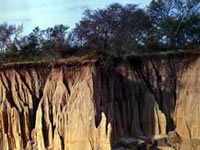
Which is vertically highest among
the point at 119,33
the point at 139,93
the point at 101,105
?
the point at 119,33

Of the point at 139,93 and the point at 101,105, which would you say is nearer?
the point at 101,105

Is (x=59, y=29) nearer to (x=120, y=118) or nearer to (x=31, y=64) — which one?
(x=31, y=64)

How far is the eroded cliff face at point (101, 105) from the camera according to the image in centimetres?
1073

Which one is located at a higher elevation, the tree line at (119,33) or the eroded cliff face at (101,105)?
the tree line at (119,33)

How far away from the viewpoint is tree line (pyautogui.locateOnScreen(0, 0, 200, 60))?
1385 centimetres

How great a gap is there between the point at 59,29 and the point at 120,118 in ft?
23.7

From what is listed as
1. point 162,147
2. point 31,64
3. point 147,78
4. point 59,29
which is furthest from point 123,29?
point 162,147

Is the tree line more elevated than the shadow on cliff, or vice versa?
the tree line

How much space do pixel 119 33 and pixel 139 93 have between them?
337 centimetres

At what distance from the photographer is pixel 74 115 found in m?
10.7

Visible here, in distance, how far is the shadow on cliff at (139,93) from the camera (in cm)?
1159

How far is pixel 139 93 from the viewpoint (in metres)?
12.7

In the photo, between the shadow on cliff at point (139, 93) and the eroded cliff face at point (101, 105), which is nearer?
the eroded cliff face at point (101, 105)

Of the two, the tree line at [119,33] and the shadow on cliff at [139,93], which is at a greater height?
the tree line at [119,33]
